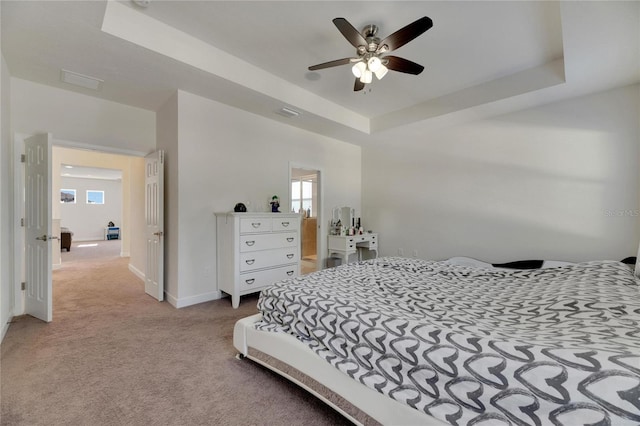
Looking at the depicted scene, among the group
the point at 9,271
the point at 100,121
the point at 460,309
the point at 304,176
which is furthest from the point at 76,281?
the point at 460,309

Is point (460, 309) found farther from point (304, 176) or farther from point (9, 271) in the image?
point (304, 176)

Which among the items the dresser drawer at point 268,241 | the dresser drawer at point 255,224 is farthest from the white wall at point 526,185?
the dresser drawer at point 255,224

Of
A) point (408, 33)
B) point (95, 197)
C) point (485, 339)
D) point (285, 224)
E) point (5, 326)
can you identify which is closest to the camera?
point (485, 339)

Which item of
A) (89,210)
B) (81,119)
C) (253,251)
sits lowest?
(253,251)

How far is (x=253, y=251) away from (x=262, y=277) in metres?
0.38

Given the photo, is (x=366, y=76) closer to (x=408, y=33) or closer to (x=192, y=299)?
(x=408, y=33)

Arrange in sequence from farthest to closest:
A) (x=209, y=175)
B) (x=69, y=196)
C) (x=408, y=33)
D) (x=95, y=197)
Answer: (x=95, y=197), (x=69, y=196), (x=209, y=175), (x=408, y=33)

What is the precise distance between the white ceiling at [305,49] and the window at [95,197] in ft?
30.9

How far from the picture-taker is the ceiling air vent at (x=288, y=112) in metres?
3.70

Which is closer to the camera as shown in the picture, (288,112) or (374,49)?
(374,49)

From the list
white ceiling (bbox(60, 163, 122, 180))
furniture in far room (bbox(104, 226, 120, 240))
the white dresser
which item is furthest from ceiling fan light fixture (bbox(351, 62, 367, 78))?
furniture in far room (bbox(104, 226, 120, 240))

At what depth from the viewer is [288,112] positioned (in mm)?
3787

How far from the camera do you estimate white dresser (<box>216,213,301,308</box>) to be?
326 cm

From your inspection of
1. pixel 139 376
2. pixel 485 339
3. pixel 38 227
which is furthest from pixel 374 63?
pixel 38 227
